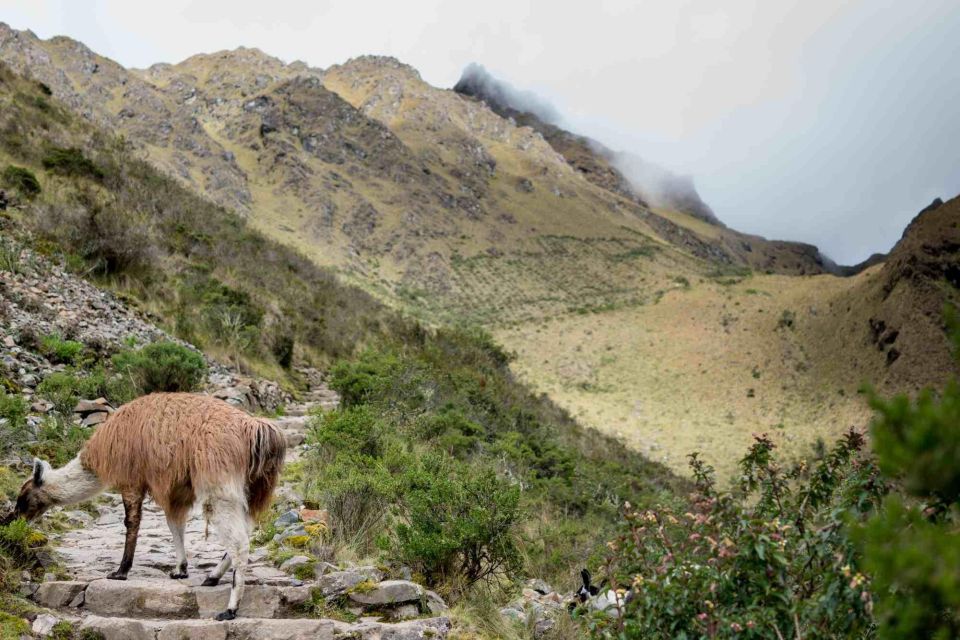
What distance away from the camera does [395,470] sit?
820cm

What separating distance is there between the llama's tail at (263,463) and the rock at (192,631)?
2.60ft

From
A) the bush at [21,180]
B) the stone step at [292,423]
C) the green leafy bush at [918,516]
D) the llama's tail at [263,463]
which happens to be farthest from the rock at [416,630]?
the bush at [21,180]

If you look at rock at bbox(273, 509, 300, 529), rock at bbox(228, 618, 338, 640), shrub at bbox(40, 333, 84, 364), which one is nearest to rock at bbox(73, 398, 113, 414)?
shrub at bbox(40, 333, 84, 364)

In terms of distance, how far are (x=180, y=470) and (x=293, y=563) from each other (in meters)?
1.33

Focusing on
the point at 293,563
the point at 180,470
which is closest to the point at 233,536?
the point at 180,470

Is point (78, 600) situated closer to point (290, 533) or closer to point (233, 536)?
point (233, 536)

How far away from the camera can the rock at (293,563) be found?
506 centimetres

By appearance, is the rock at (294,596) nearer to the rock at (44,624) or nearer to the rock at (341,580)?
the rock at (341,580)

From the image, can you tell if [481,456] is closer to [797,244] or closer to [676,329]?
[676,329]

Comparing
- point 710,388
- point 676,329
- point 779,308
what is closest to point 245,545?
point 710,388

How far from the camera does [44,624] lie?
382cm

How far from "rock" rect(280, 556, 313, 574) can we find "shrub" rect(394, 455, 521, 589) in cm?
87

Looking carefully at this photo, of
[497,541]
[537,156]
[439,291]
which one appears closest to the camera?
[497,541]

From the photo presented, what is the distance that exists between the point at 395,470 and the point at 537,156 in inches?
4857
